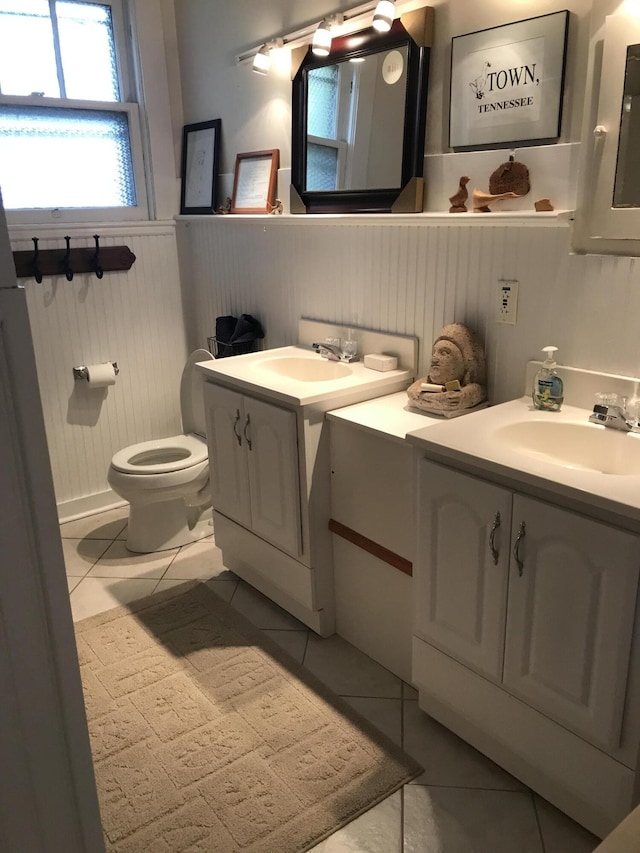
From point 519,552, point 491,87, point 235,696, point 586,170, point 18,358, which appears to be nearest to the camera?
point 18,358

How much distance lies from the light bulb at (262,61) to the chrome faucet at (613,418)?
5.87 feet

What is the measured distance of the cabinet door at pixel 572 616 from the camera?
135 centimetres

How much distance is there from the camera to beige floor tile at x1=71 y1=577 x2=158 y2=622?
2.56m

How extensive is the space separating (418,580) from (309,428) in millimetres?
585

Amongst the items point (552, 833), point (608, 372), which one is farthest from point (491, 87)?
point (552, 833)

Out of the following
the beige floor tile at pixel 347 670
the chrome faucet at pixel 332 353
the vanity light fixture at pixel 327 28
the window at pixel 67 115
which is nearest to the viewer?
the vanity light fixture at pixel 327 28

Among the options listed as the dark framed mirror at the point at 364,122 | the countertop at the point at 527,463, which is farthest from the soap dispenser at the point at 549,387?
the dark framed mirror at the point at 364,122

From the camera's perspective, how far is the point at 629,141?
1649 mm

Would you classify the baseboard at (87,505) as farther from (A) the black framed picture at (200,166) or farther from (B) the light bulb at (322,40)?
(B) the light bulb at (322,40)

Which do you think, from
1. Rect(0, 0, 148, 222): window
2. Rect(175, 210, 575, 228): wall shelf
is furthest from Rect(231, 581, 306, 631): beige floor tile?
Answer: Rect(0, 0, 148, 222): window

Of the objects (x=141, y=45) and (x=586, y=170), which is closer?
(x=586, y=170)

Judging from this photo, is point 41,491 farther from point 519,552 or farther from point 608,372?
point 608,372

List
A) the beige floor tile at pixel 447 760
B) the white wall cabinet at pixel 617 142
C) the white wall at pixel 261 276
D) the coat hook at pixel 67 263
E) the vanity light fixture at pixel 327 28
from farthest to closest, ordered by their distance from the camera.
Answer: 1. the coat hook at pixel 67 263
2. the vanity light fixture at pixel 327 28
3. the white wall at pixel 261 276
4. the beige floor tile at pixel 447 760
5. the white wall cabinet at pixel 617 142

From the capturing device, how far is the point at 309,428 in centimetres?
211
